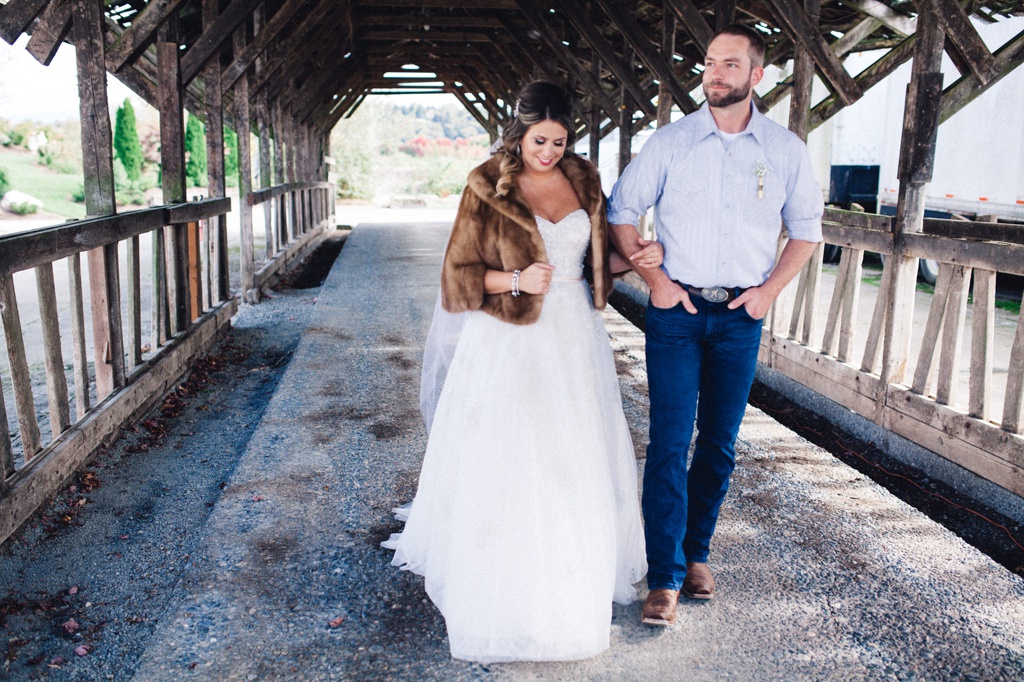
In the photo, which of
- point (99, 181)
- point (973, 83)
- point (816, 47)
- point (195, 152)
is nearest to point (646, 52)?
point (816, 47)

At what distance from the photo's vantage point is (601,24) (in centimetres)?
1233

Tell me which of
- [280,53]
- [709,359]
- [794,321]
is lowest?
[794,321]

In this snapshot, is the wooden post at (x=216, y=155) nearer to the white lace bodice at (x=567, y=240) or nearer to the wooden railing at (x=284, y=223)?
the wooden railing at (x=284, y=223)

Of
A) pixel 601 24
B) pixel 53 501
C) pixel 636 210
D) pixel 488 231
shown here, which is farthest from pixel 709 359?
pixel 601 24

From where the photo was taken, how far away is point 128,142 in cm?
3291

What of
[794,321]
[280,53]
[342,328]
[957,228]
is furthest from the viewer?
[280,53]

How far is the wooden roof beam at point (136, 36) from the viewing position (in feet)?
19.3

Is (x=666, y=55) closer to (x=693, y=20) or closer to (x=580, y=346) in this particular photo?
(x=693, y=20)

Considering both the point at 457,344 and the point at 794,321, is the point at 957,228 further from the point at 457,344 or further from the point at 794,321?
the point at 457,344

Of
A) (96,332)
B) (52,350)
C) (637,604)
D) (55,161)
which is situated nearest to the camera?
(637,604)

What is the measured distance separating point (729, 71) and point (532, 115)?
0.60 meters

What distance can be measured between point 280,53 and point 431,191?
32.5 meters

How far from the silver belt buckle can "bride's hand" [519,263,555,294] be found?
1.60ft

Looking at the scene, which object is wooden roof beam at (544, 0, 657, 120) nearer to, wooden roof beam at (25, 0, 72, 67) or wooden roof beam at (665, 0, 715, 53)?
wooden roof beam at (665, 0, 715, 53)
